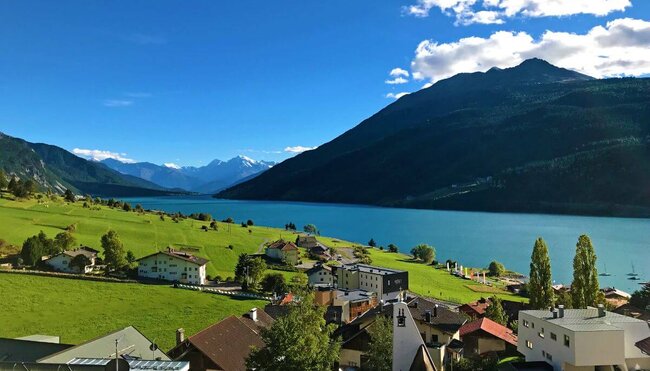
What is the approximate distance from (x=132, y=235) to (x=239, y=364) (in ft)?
256

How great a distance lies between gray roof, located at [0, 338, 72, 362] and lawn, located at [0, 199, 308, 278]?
5908 centimetres

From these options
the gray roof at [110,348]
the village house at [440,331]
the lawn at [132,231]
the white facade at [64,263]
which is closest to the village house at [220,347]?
the gray roof at [110,348]

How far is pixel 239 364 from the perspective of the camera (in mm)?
30359

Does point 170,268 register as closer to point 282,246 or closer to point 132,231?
point 282,246

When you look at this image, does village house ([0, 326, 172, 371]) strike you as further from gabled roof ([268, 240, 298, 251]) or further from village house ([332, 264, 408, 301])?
gabled roof ([268, 240, 298, 251])

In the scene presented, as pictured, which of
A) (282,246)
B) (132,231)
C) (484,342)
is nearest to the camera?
(484,342)

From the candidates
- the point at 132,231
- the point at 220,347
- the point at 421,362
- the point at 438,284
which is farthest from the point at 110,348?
the point at 132,231

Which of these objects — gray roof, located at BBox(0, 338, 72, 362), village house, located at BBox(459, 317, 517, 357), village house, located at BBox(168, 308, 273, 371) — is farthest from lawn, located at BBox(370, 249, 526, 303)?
gray roof, located at BBox(0, 338, 72, 362)

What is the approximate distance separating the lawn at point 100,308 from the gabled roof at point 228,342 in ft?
43.9

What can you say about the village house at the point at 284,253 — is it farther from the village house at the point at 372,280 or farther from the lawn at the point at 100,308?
the lawn at the point at 100,308

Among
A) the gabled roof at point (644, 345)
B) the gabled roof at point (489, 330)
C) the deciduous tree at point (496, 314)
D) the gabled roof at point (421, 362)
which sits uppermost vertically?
the gabled roof at point (421, 362)

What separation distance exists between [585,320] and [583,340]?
4402mm

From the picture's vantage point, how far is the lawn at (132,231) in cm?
8762

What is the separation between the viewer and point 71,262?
72.6m
